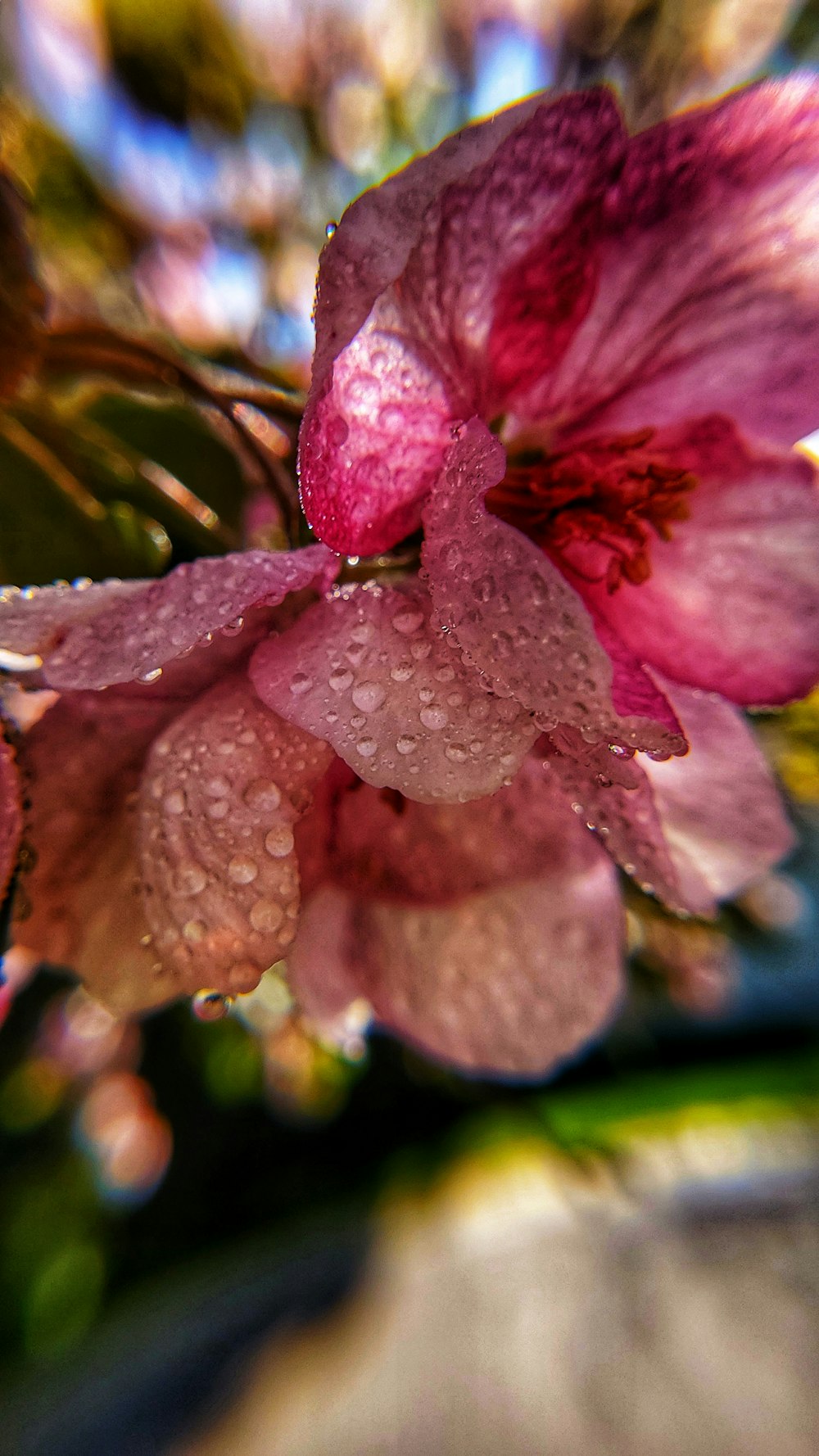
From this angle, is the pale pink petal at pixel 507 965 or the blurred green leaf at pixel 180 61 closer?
the pale pink petal at pixel 507 965

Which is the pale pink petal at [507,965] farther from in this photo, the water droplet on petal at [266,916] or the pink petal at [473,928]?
the water droplet on petal at [266,916]

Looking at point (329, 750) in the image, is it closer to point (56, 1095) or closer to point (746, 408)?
point (746, 408)

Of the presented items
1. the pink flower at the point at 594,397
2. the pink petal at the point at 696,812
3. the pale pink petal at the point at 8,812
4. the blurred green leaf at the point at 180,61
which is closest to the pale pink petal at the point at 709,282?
the pink flower at the point at 594,397

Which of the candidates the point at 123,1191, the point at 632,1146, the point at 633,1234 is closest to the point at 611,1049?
the point at 632,1146

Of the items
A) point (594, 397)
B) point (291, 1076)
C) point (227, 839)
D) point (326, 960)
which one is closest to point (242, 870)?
point (227, 839)

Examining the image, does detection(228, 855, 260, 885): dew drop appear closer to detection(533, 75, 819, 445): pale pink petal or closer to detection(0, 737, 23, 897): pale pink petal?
detection(0, 737, 23, 897): pale pink petal

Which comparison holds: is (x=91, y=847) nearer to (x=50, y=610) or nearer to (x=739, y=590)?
(x=50, y=610)
